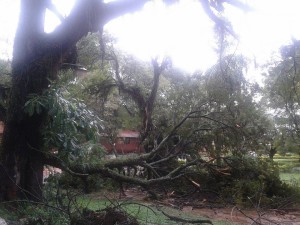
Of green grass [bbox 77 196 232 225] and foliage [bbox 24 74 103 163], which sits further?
foliage [bbox 24 74 103 163]

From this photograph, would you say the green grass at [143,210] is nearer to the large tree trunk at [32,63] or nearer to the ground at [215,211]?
the ground at [215,211]

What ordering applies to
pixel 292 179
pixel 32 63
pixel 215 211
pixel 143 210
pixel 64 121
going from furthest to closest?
pixel 292 179
pixel 215 211
pixel 143 210
pixel 32 63
pixel 64 121

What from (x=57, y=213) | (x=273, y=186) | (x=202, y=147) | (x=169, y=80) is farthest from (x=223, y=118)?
(x=57, y=213)

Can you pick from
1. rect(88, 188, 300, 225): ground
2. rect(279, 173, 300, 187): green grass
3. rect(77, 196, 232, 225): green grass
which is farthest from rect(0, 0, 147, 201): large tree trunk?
rect(279, 173, 300, 187): green grass

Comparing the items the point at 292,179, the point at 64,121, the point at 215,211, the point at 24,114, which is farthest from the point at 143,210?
the point at 292,179

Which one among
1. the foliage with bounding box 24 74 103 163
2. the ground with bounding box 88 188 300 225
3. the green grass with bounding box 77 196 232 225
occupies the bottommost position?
the ground with bounding box 88 188 300 225

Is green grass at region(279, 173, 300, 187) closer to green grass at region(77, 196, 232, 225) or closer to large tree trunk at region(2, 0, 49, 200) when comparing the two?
green grass at region(77, 196, 232, 225)

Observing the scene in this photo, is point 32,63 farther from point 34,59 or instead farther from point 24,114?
point 24,114

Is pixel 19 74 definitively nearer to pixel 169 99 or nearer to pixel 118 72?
pixel 118 72

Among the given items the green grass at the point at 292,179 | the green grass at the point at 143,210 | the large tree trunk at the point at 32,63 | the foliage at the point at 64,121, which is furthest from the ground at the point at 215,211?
the large tree trunk at the point at 32,63

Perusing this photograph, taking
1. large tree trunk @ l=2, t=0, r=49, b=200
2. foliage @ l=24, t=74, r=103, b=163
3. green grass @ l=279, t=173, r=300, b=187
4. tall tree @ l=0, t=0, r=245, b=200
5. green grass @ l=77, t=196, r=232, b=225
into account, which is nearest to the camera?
green grass @ l=77, t=196, r=232, b=225

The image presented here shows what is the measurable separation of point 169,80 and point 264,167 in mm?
5496

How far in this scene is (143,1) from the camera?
6.48 meters

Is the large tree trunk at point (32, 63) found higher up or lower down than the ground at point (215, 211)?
higher up
